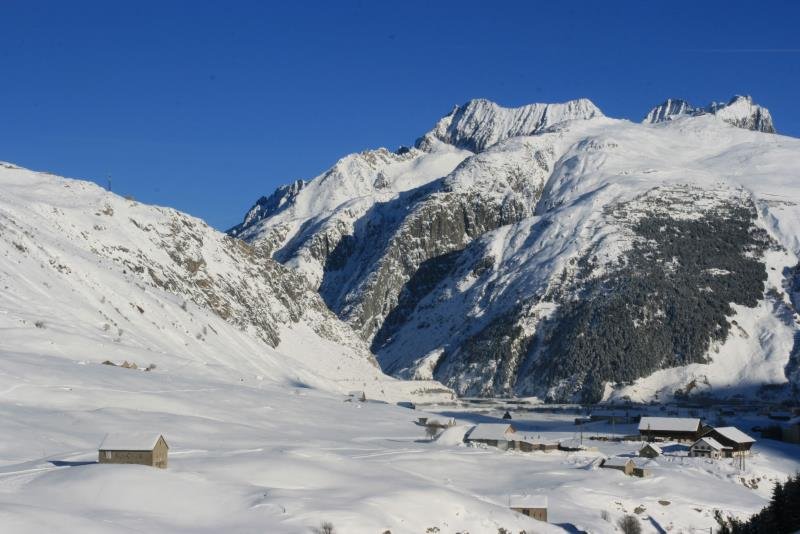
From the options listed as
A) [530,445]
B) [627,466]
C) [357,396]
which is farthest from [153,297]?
[627,466]

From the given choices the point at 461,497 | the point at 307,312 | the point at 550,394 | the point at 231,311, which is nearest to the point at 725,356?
the point at 550,394

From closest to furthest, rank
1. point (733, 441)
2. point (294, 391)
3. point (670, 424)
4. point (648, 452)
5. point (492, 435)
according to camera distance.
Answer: point (492, 435), point (648, 452), point (733, 441), point (670, 424), point (294, 391)

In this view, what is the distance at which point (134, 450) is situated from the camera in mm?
49312

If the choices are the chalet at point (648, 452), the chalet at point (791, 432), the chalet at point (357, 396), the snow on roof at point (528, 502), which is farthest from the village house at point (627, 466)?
the chalet at point (357, 396)

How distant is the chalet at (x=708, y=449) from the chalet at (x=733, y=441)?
0.53 meters

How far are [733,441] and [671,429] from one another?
11.8 m

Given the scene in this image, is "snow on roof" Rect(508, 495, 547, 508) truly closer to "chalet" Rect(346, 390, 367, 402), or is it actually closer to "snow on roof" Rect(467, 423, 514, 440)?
"snow on roof" Rect(467, 423, 514, 440)

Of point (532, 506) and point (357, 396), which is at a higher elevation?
point (357, 396)

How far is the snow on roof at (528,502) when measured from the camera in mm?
55875

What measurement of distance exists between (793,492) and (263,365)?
95.3 m

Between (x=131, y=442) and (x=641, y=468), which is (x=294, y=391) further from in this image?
(x=131, y=442)

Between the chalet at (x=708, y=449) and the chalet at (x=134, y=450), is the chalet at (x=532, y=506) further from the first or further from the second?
the chalet at (x=708, y=449)

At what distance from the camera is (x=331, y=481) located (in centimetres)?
5212

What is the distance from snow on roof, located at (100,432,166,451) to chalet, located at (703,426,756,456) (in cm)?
5748
